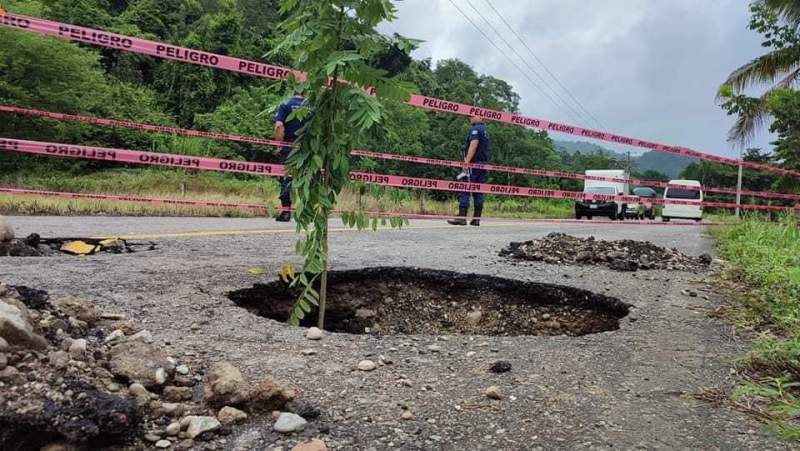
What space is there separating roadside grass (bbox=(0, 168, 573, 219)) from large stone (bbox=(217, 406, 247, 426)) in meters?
1.42

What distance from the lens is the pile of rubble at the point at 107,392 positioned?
145cm

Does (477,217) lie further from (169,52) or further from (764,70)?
(764,70)

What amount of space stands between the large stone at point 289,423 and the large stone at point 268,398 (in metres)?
0.05

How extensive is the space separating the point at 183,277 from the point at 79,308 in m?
1.14

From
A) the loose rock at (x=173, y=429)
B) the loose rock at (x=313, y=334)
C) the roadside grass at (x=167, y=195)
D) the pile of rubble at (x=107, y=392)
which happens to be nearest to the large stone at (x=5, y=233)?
the roadside grass at (x=167, y=195)

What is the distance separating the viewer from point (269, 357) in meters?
2.11

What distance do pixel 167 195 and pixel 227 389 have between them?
42.6 ft

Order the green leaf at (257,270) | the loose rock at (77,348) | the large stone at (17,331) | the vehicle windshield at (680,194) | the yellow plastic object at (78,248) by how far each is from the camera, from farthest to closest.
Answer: the vehicle windshield at (680,194) < the yellow plastic object at (78,248) < the green leaf at (257,270) < the loose rock at (77,348) < the large stone at (17,331)

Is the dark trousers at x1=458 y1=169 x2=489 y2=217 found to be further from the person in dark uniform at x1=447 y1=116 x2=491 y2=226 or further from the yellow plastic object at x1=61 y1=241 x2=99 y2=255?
the yellow plastic object at x1=61 y1=241 x2=99 y2=255

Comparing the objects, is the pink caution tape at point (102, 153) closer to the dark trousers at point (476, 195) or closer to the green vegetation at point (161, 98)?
the green vegetation at point (161, 98)

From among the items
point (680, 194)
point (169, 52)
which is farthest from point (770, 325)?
point (680, 194)

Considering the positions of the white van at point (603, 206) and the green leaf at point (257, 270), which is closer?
the green leaf at point (257, 270)

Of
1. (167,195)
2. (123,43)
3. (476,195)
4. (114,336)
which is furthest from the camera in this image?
(167,195)

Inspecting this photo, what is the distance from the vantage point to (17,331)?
172 cm
